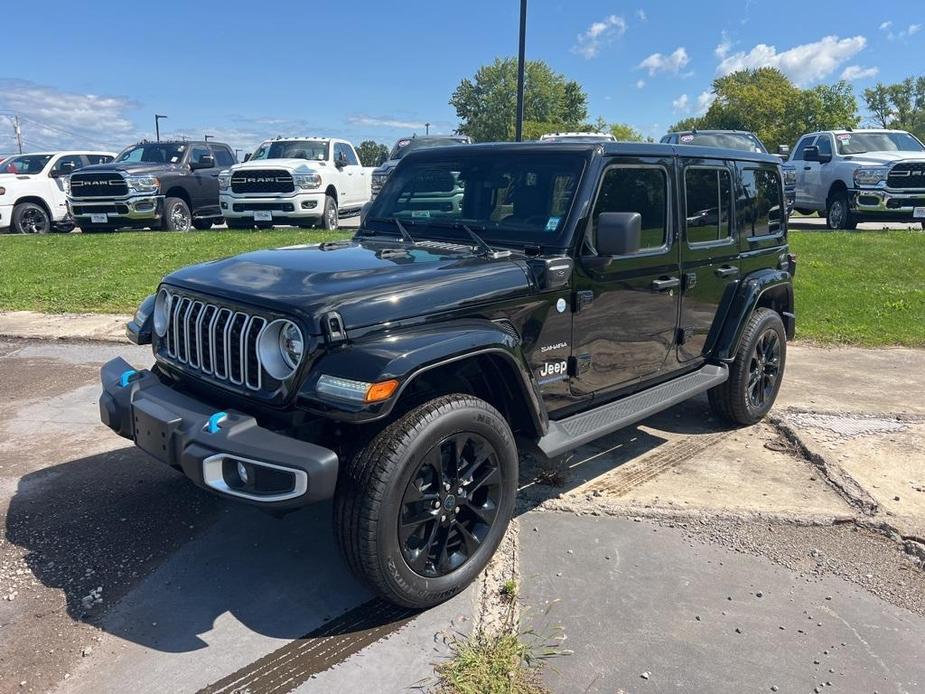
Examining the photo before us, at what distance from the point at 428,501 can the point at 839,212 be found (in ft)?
48.1

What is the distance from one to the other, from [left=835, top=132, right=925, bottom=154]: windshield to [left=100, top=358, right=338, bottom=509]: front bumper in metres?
15.5

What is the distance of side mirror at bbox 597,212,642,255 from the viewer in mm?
3592

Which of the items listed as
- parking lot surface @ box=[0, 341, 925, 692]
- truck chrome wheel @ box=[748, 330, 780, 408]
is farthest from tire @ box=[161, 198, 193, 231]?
truck chrome wheel @ box=[748, 330, 780, 408]

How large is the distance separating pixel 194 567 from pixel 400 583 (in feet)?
3.51

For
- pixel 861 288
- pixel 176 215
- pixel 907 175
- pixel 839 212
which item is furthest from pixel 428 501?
pixel 839 212

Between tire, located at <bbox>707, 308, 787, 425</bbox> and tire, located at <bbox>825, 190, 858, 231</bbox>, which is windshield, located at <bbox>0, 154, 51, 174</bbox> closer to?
tire, located at <bbox>707, 308, 787, 425</bbox>

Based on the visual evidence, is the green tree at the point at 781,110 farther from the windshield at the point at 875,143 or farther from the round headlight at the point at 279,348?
the round headlight at the point at 279,348

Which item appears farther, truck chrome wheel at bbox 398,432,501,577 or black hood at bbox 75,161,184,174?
black hood at bbox 75,161,184,174

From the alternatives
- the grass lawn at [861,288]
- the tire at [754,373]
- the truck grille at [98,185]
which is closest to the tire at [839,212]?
the grass lawn at [861,288]

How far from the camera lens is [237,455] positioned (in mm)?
Result: 2756

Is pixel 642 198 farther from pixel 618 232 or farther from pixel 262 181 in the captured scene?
pixel 262 181

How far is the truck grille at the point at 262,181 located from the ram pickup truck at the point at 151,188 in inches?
67.7

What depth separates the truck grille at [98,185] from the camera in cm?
1430

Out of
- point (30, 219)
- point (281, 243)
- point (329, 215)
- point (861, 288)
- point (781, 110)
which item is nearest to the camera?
point (861, 288)
